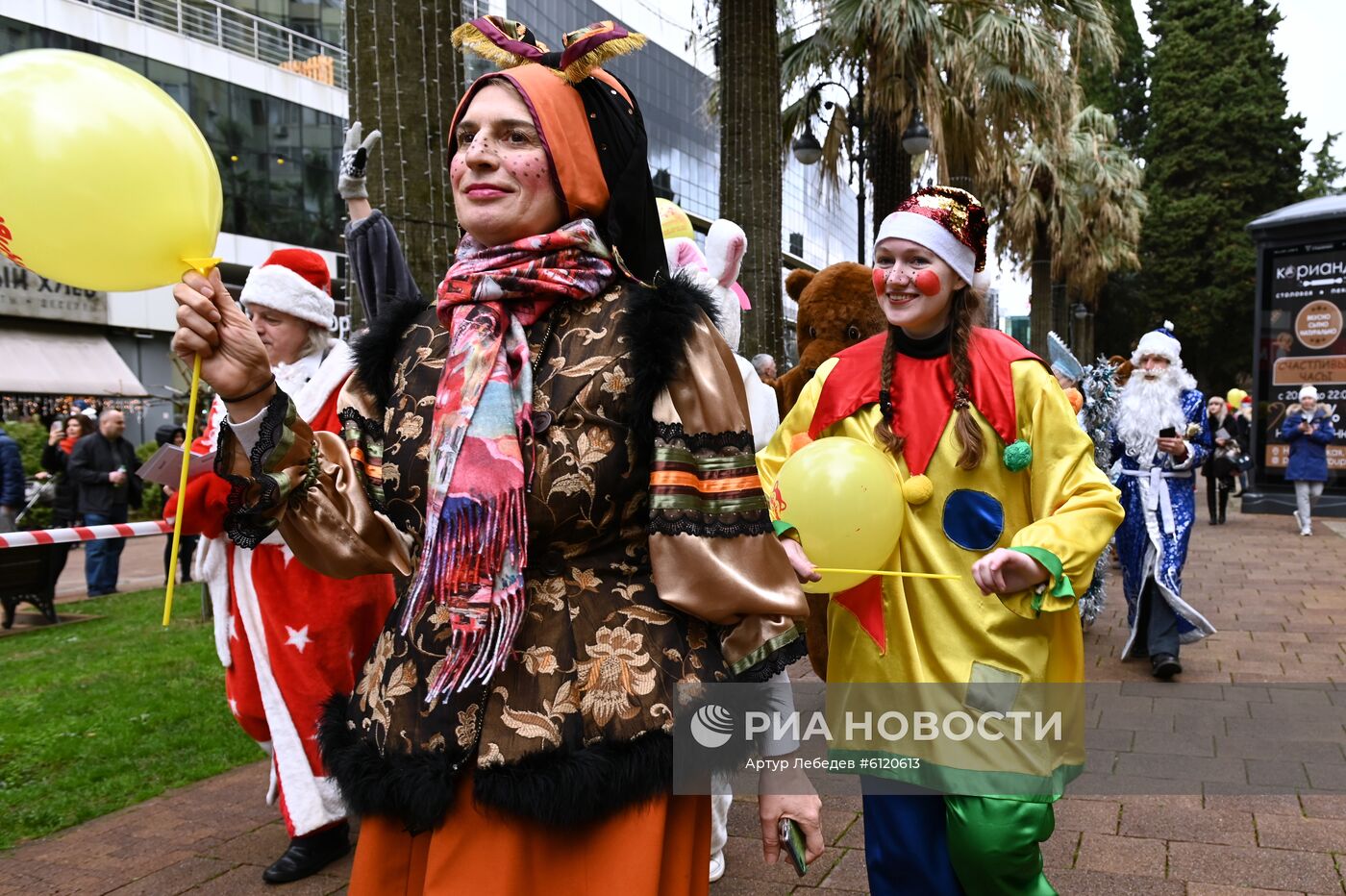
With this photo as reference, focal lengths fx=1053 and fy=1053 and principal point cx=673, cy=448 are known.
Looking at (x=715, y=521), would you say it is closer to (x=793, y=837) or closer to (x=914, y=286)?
(x=793, y=837)

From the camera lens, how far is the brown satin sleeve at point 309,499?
5.81ft

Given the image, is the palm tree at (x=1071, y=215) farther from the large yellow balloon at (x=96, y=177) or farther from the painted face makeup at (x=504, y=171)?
the large yellow balloon at (x=96, y=177)

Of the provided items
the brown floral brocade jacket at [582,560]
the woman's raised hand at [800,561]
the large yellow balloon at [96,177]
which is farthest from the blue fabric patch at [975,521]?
the large yellow balloon at [96,177]

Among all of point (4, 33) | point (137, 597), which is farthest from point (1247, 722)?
point (4, 33)

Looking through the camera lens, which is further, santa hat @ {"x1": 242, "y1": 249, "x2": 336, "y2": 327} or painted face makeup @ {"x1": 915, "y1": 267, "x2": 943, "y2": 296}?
santa hat @ {"x1": 242, "y1": 249, "x2": 336, "y2": 327}

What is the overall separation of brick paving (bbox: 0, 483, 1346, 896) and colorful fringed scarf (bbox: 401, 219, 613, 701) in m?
2.40

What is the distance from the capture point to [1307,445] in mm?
14891

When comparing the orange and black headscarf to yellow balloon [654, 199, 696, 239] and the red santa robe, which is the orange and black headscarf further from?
yellow balloon [654, 199, 696, 239]

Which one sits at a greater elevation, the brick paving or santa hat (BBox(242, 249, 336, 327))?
santa hat (BBox(242, 249, 336, 327))

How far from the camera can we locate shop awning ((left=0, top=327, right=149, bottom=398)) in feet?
70.0

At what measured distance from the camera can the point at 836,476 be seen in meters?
2.46

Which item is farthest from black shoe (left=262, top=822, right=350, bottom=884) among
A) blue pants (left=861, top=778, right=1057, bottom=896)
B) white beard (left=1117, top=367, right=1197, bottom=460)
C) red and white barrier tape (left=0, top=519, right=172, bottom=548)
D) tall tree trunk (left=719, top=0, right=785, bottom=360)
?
white beard (left=1117, top=367, right=1197, bottom=460)

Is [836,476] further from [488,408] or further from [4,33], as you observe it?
[4,33]

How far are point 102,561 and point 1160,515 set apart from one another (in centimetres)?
1025
